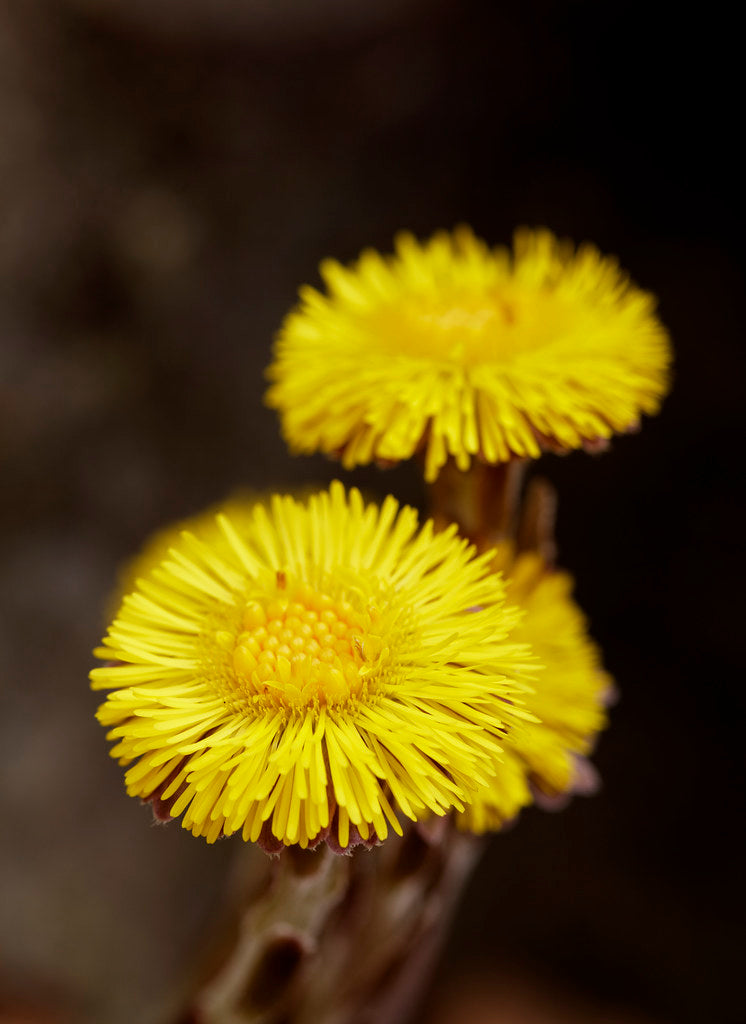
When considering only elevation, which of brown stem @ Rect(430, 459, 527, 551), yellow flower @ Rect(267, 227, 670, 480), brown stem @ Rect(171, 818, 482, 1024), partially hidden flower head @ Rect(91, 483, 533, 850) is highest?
yellow flower @ Rect(267, 227, 670, 480)

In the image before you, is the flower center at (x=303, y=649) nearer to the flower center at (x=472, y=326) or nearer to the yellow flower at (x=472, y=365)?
the yellow flower at (x=472, y=365)

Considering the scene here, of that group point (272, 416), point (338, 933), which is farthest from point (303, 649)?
point (272, 416)

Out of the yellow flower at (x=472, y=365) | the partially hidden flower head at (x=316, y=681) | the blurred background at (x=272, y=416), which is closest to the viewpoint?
the partially hidden flower head at (x=316, y=681)

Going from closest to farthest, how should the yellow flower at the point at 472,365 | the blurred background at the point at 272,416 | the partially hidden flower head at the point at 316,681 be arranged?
the partially hidden flower head at the point at 316,681
the yellow flower at the point at 472,365
the blurred background at the point at 272,416

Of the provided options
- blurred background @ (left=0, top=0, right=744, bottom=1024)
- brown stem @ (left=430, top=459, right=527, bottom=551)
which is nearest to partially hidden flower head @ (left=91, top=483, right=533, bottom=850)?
brown stem @ (left=430, top=459, right=527, bottom=551)

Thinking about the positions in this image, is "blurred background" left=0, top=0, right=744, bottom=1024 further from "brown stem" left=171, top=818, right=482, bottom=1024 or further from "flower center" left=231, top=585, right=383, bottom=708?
"flower center" left=231, top=585, right=383, bottom=708

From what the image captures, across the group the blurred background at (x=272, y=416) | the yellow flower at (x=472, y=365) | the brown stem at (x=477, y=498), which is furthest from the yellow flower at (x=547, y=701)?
the blurred background at (x=272, y=416)

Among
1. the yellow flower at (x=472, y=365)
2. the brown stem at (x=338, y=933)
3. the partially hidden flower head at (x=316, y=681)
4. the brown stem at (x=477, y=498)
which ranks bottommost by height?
the brown stem at (x=338, y=933)
